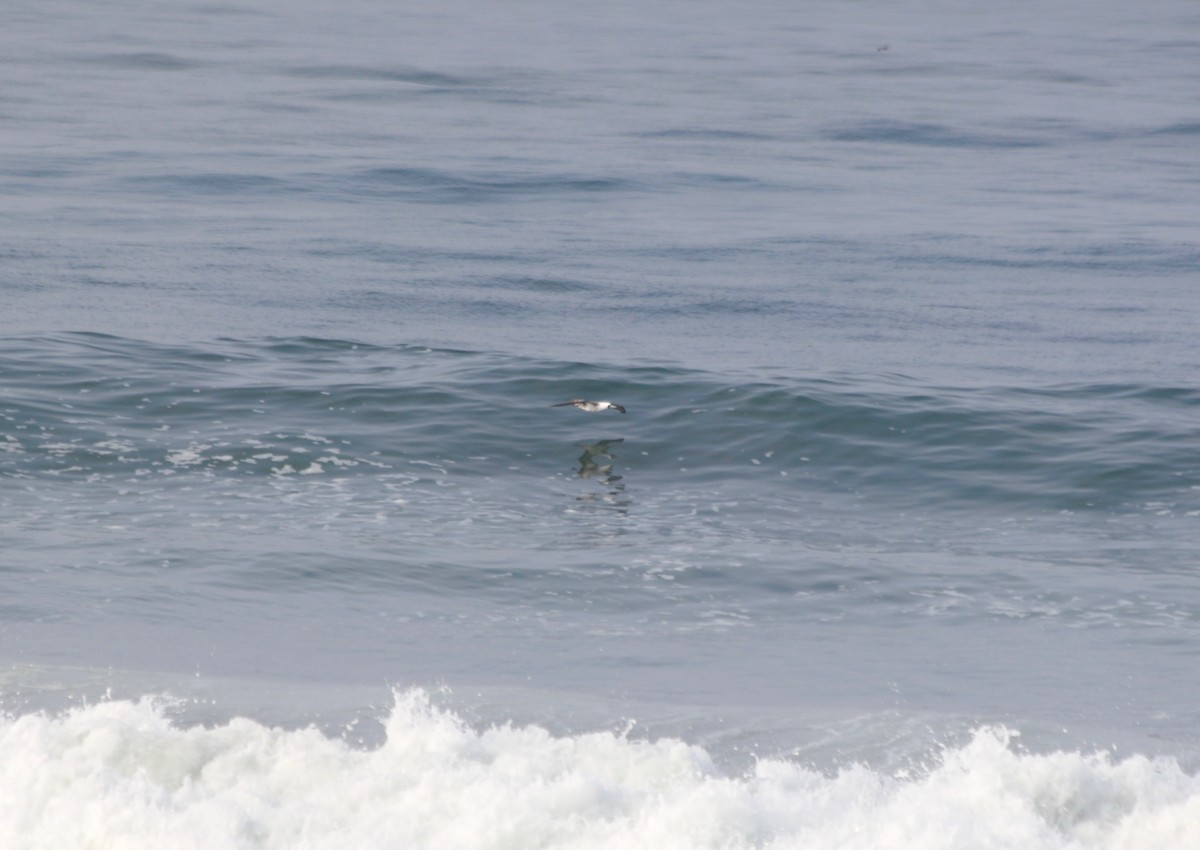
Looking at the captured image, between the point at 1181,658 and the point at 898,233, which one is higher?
the point at 898,233

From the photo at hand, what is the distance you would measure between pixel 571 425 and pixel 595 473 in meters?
1.50

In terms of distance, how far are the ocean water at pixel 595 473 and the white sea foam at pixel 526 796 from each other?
0.02 metres

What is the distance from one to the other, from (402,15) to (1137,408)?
136 feet

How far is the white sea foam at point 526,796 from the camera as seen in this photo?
7.53 metres

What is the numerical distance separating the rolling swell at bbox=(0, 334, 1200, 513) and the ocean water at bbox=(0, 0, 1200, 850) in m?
0.07

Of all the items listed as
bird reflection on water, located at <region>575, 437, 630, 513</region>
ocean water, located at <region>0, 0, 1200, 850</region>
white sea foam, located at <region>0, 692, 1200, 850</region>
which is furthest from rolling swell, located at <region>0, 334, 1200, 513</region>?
white sea foam, located at <region>0, 692, 1200, 850</region>

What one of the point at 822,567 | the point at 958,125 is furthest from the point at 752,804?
the point at 958,125

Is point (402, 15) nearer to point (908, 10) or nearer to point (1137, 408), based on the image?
point (908, 10)

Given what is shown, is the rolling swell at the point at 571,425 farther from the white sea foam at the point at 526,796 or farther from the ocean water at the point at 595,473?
the white sea foam at the point at 526,796

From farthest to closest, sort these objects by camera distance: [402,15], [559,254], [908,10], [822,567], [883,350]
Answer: [908,10], [402,15], [559,254], [883,350], [822,567]

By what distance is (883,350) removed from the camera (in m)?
20.6

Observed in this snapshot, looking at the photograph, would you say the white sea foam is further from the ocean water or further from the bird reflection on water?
the bird reflection on water

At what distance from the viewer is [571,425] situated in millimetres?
17328

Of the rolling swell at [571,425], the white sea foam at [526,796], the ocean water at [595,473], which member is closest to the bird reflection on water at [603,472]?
the ocean water at [595,473]
